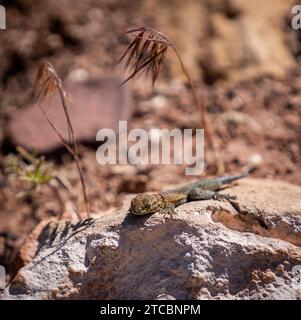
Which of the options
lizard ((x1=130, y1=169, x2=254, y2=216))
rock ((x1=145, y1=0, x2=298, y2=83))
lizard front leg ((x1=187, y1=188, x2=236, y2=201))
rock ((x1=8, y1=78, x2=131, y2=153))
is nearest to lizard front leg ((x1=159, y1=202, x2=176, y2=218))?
lizard ((x1=130, y1=169, x2=254, y2=216))

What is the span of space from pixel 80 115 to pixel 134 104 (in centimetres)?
88

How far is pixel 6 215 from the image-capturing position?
6094mm

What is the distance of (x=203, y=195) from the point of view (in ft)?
15.3

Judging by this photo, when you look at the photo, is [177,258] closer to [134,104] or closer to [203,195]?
[203,195]

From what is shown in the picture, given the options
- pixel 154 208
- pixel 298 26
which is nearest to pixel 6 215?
pixel 154 208

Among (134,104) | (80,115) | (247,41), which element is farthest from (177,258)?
(247,41)

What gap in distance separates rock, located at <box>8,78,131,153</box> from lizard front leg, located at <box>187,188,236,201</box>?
2.42 m

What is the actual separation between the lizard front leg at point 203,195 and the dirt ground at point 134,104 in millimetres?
697

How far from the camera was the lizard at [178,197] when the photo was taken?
4082 millimetres

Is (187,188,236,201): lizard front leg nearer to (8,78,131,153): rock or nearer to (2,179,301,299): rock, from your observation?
(2,179,301,299): rock

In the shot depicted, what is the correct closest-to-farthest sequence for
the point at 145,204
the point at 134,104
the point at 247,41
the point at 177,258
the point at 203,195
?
the point at 177,258
the point at 145,204
the point at 203,195
the point at 134,104
the point at 247,41

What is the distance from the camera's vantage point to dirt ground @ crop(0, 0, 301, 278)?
20.1 feet

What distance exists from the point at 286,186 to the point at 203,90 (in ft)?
9.88

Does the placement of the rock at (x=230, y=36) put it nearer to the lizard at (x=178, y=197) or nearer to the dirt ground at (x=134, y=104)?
the dirt ground at (x=134, y=104)
